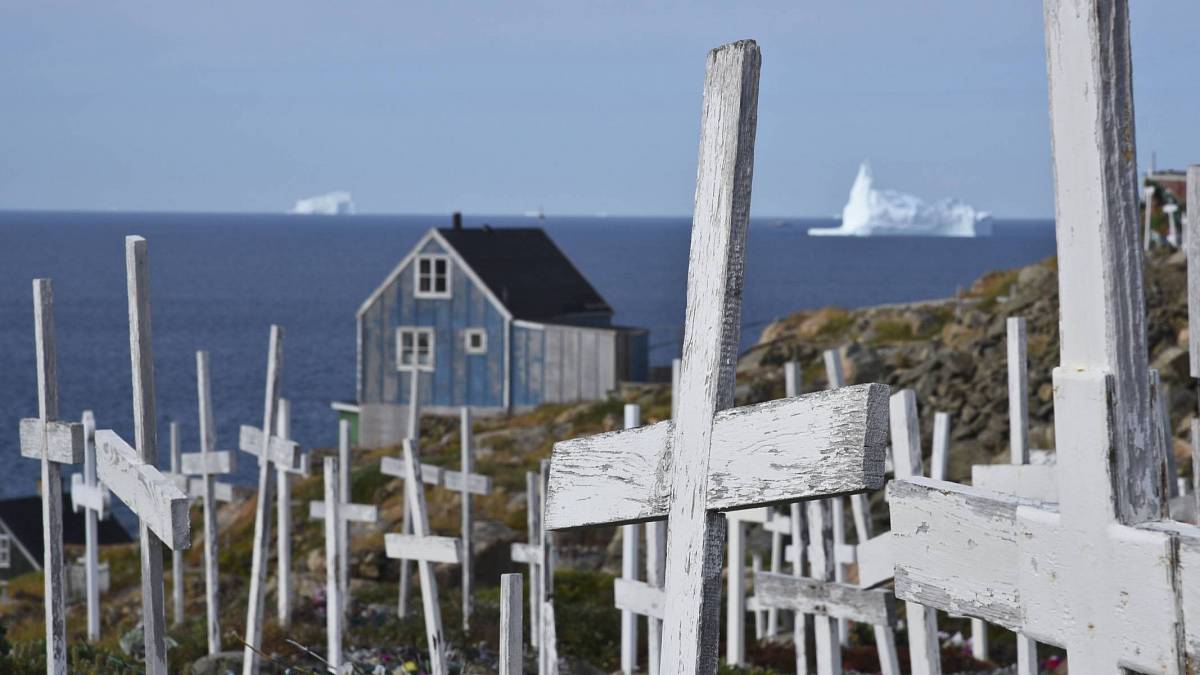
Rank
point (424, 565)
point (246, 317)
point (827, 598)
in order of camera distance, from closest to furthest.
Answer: point (827, 598) → point (424, 565) → point (246, 317)

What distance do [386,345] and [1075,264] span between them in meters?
34.0

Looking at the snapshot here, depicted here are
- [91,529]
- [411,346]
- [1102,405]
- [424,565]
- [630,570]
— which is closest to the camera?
[1102,405]

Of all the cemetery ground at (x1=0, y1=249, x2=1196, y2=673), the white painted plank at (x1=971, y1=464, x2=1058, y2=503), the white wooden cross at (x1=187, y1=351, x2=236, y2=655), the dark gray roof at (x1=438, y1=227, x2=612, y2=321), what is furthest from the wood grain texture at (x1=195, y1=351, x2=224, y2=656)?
the dark gray roof at (x1=438, y1=227, x2=612, y2=321)

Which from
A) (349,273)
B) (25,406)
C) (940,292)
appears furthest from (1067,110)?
(349,273)

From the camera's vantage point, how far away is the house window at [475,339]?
3522 centimetres

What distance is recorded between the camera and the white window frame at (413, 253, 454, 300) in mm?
35281

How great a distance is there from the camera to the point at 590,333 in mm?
34531

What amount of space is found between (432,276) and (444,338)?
150 centimetres

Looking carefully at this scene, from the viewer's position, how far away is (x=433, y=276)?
35.3 m

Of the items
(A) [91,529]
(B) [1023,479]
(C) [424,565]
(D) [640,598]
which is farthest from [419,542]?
(B) [1023,479]

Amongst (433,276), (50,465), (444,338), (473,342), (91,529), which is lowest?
(91,529)

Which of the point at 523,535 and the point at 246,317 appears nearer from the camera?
the point at 523,535

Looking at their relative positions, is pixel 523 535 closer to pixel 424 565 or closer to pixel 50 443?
pixel 424 565

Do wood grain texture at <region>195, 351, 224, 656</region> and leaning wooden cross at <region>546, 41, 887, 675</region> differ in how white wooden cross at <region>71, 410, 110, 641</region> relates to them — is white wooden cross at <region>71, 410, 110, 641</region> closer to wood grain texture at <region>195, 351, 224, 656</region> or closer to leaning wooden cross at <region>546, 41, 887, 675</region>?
wood grain texture at <region>195, 351, 224, 656</region>
